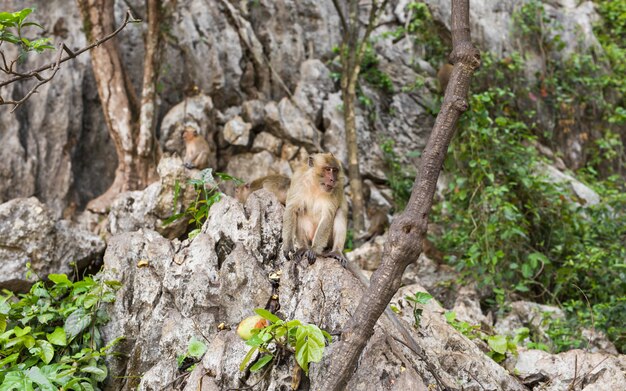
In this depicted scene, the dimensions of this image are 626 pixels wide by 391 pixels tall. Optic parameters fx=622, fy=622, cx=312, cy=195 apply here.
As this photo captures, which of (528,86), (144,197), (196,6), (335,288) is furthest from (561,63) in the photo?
(335,288)

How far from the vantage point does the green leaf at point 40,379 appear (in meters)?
3.88

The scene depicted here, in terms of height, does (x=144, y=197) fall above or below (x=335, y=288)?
below

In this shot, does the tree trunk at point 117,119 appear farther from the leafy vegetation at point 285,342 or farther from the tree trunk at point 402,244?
the tree trunk at point 402,244

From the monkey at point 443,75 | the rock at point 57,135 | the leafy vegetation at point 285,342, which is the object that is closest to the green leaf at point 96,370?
the leafy vegetation at point 285,342

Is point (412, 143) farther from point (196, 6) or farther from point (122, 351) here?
point (122, 351)

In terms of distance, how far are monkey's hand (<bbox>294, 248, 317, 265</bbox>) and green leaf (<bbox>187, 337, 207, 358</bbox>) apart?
93 cm

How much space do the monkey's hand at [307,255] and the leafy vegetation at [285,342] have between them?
0.84m

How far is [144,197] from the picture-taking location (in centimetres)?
768

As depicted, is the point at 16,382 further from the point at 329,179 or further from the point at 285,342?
the point at 329,179

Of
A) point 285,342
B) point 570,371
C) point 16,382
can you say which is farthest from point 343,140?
point 16,382

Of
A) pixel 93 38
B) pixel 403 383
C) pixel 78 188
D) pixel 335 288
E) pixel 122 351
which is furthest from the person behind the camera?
pixel 78 188

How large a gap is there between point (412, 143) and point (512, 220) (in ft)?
14.1

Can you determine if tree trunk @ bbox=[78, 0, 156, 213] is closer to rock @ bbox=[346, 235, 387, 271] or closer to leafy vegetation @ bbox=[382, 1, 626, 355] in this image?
rock @ bbox=[346, 235, 387, 271]

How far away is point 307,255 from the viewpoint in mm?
4660
